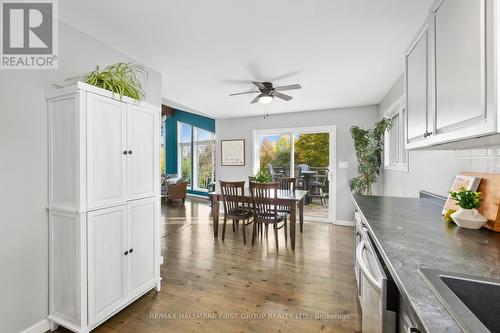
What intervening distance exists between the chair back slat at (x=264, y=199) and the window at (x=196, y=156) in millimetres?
4525

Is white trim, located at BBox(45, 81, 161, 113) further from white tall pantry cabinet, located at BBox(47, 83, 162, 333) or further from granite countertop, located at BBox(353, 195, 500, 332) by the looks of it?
granite countertop, located at BBox(353, 195, 500, 332)

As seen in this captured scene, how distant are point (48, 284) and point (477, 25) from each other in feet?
9.68

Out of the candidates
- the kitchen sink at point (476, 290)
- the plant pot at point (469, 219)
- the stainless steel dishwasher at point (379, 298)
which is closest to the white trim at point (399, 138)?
the plant pot at point (469, 219)

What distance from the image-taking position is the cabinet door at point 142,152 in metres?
1.88

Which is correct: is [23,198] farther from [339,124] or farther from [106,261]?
[339,124]

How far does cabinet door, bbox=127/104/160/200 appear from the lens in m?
Answer: 1.88

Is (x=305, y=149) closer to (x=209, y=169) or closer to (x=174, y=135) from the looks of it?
(x=209, y=169)

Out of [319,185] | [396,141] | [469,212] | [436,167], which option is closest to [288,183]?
[319,185]

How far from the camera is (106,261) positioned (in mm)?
1692

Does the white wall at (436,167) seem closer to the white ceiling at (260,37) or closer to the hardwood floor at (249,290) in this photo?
the white ceiling at (260,37)

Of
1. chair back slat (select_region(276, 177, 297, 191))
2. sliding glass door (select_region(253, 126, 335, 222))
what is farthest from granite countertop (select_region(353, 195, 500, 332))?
sliding glass door (select_region(253, 126, 335, 222))

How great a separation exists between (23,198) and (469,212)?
2.85 m

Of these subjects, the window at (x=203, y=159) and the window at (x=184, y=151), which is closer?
the window at (x=203, y=159)

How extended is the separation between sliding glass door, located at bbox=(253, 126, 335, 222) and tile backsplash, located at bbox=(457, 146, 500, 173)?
3.10 metres
